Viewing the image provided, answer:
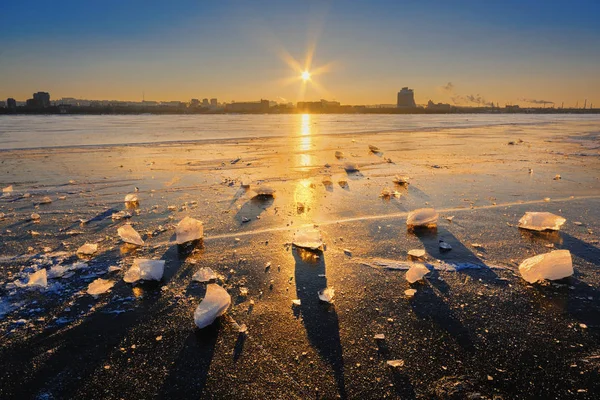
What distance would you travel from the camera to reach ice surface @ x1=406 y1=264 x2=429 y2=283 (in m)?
3.47

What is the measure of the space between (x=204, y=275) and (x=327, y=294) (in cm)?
125

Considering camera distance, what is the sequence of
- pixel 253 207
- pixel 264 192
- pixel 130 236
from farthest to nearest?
1. pixel 264 192
2. pixel 253 207
3. pixel 130 236

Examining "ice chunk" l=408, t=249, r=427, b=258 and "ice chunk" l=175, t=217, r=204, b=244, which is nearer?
"ice chunk" l=408, t=249, r=427, b=258

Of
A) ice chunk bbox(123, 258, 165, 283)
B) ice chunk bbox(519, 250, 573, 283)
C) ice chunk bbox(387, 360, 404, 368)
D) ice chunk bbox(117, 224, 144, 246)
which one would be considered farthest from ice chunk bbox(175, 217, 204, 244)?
ice chunk bbox(519, 250, 573, 283)

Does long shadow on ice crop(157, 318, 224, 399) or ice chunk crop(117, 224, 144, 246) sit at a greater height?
ice chunk crop(117, 224, 144, 246)

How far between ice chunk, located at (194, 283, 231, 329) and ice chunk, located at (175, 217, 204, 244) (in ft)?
5.40

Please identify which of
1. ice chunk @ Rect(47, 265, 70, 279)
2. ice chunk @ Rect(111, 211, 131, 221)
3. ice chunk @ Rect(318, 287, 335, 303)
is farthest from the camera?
ice chunk @ Rect(111, 211, 131, 221)

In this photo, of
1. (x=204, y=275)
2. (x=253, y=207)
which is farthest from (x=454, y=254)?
(x=253, y=207)

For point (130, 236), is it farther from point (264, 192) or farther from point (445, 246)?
point (445, 246)

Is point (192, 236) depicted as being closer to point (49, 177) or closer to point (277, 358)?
point (277, 358)

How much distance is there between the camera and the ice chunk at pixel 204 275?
3535 millimetres

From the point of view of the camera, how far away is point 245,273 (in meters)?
3.71

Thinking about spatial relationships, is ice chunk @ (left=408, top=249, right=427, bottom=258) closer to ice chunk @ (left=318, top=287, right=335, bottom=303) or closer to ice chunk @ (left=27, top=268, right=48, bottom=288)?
ice chunk @ (left=318, top=287, right=335, bottom=303)

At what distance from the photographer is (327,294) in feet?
10.5
